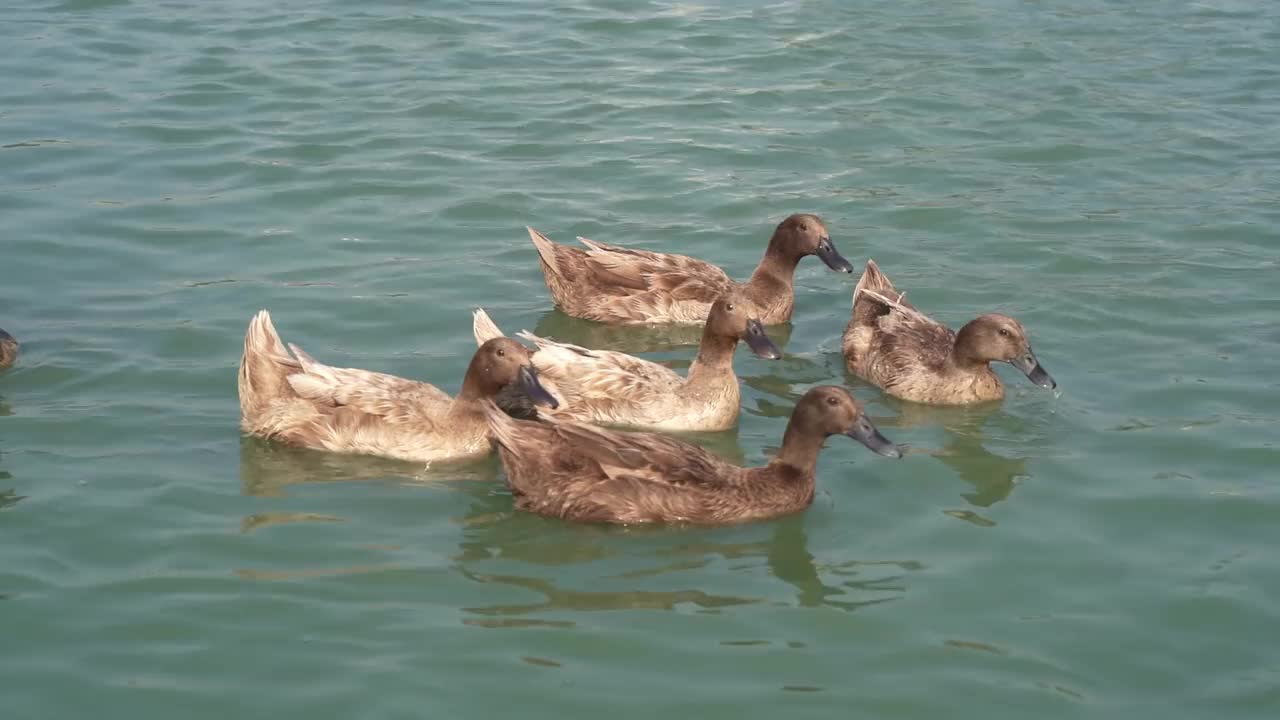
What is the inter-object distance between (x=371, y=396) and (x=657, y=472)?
6.45 feet

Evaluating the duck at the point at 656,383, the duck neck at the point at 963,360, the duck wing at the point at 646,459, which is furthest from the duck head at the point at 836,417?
the duck neck at the point at 963,360

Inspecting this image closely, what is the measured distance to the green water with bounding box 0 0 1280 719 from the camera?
7.71m

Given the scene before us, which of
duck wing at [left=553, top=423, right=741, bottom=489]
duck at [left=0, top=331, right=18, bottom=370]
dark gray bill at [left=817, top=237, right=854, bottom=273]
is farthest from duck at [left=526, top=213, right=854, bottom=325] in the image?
duck at [left=0, top=331, right=18, bottom=370]

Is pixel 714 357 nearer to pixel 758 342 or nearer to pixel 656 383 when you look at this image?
pixel 758 342

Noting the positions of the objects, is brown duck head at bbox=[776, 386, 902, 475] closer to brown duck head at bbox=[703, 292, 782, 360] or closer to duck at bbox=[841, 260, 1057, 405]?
brown duck head at bbox=[703, 292, 782, 360]

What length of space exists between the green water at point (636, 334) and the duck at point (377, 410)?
0.21 meters

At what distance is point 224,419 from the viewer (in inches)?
415

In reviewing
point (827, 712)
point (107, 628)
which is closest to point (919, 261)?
point (827, 712)

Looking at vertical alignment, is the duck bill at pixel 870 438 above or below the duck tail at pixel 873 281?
below

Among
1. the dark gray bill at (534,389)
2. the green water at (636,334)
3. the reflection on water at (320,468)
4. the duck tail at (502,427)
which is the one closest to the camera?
the green water at (636,334)

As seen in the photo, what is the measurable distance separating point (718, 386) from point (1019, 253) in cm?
407

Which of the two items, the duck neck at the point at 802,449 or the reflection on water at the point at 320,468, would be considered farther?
the reflection on water at the point at 320,468

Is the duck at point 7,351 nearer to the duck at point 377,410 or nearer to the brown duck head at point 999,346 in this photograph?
the duck at point 377,410

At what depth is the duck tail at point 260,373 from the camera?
33.0 feet
